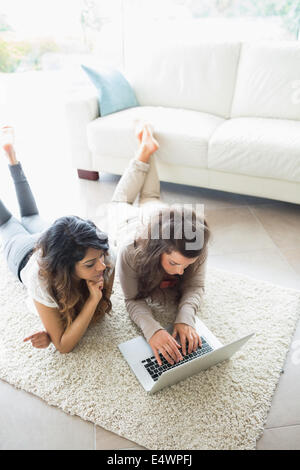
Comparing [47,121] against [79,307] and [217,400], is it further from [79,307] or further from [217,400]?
[217,400]

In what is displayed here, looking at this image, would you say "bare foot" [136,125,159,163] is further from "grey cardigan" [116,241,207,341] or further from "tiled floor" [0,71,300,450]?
"grey cardigan" [116,241,207,341]

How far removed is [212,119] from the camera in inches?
92.7

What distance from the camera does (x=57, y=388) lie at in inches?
47.4

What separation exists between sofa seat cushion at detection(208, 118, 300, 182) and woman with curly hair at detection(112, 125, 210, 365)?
2.60 feet

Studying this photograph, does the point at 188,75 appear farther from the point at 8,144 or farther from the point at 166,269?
the point at 166,269

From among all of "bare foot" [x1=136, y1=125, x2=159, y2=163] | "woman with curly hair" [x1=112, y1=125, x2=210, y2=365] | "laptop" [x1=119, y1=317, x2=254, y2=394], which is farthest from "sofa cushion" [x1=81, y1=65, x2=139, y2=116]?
"laptop" [x1=119, y1=317, x2=254, y2=394]

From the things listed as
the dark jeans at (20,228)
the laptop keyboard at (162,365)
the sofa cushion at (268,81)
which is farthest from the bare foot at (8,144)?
the sofa cushion at (268,81)

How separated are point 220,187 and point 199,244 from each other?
1.14 m

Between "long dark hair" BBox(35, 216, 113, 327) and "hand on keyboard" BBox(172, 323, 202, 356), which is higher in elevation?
"long dark hair" BBox(35, 216, 113, 327)

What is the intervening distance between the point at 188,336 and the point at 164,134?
133 centimetres

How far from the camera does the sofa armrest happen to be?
2346mm

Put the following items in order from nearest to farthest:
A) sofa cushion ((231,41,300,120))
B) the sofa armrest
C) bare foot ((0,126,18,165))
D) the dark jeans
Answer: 1. the dark jeans
2. bare foot ((0,126,18,165))
3. sofa cushion ((231,41,300,120))
4. the sofa armrest

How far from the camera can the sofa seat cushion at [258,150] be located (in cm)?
194

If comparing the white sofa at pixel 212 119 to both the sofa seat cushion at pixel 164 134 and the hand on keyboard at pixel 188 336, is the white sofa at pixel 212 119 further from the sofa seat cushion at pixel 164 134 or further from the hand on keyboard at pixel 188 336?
the hand on keyboard at pixel 188 336
